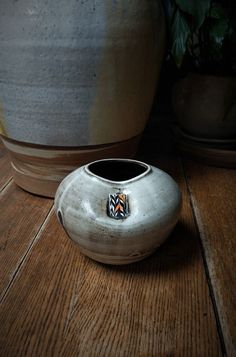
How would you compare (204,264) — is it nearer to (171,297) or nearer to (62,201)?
(171,297)

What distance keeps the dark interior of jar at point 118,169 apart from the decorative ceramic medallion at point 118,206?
0.10m

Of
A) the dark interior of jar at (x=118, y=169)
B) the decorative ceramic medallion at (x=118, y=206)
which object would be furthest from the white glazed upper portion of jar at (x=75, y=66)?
the decorative ceramic medallion at (x=118, y=206)

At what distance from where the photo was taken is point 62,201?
0.53 metres

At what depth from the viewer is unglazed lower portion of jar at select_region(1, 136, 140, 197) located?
0.70m

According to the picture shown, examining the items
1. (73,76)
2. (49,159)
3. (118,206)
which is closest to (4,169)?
(49,159)

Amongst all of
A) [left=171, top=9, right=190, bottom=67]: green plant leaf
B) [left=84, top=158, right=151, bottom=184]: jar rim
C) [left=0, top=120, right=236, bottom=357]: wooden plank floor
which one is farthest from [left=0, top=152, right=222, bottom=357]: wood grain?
[left=171, top=9, right=190, bottom=67]: green plant leaf

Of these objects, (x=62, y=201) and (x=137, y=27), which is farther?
(x=137, y=27)

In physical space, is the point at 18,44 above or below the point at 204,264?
above

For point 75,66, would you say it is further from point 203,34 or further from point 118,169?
point 203,34

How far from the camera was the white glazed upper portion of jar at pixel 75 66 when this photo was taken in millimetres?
605

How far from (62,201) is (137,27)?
1.19ft

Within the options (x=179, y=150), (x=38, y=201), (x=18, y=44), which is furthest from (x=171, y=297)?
(x=179, y=150)

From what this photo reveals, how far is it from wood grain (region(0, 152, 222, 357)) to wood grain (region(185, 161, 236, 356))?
0.7 inches

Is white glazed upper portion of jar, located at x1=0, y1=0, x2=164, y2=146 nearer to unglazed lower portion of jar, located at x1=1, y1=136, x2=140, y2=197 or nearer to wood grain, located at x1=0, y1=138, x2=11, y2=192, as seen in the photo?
unglazed lower portion of jar, located at x1=1, y1=136, x2=140, y2=197
